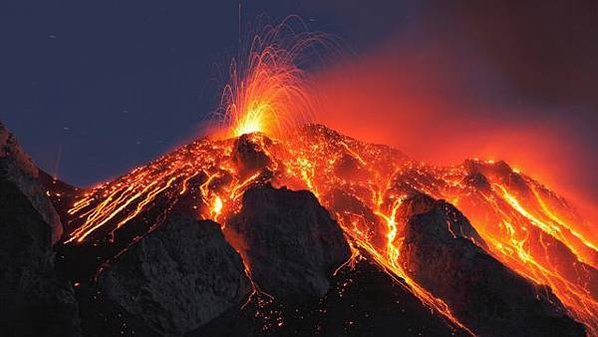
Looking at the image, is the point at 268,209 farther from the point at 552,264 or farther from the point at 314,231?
the point at 552,264

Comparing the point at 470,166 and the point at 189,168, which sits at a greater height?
the point at 189,168

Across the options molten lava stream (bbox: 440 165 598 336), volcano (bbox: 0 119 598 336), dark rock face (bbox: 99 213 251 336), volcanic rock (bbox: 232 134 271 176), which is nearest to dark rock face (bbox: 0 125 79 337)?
volcano (bbox: 0 119 598 336)

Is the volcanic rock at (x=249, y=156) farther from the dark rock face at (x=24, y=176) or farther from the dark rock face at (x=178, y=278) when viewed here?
the dark rock face at (x=24, y=176)

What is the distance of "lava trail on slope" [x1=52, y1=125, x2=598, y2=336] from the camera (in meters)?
80.2

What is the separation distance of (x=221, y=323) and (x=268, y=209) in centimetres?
2351

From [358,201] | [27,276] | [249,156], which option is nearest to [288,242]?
[358,201]

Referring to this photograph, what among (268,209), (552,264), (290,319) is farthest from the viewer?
(552,264)

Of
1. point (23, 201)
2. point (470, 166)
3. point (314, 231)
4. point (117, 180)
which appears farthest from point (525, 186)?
point (23, 201)

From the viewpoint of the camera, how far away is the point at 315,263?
79.2m

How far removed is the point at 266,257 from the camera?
7825 cm

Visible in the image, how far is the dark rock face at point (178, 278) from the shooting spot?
2479 inches

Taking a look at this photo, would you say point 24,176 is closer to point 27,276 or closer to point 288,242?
point 27,276

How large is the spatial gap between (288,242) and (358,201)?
1086 inches

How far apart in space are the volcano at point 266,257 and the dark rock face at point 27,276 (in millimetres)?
137
